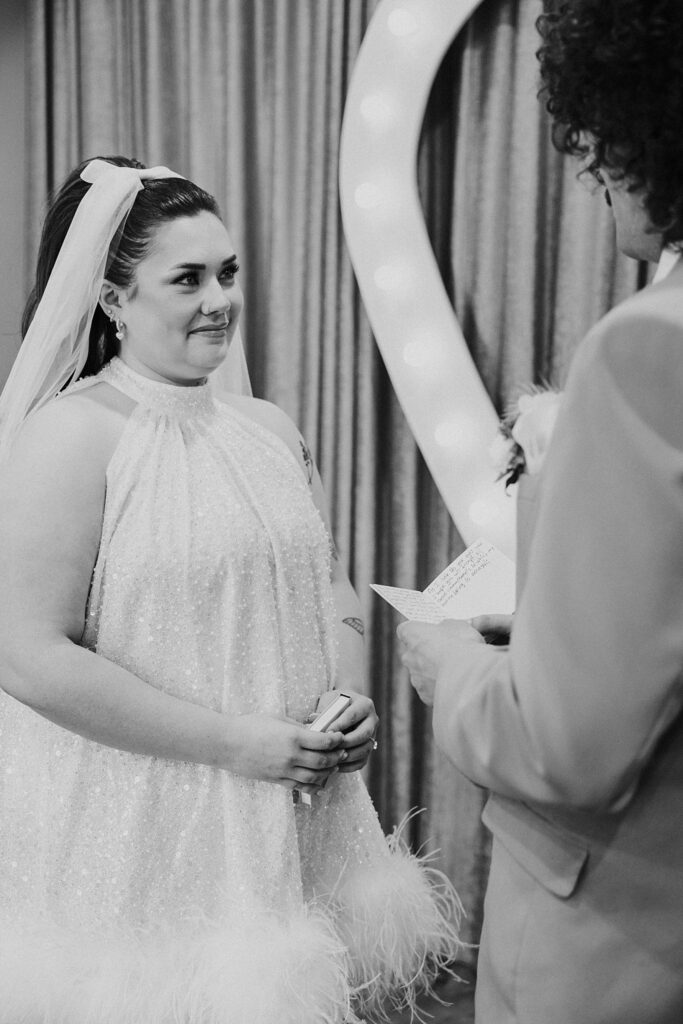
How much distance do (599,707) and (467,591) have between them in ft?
1.94

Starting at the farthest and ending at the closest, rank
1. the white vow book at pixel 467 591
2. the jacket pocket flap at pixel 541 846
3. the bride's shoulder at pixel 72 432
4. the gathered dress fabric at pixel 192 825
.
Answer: the bride's shoulder at pixel 72 432
the gathered dress fabric at pixel 192 825
the white vow book at pixel 467 591
the jacket pocket flap at pixel 541 846

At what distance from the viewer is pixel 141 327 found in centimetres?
180

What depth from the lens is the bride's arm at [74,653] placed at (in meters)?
1.57

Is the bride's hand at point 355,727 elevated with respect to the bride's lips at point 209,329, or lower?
lower

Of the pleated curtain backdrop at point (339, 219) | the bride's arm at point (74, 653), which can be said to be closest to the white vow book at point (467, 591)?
the bride's arm at point (74, 653)

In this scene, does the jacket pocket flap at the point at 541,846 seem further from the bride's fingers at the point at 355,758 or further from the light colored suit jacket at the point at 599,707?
the bride's fingers at the point at 355,758

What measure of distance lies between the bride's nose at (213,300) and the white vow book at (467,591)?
0.68m

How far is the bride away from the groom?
68 centimetres

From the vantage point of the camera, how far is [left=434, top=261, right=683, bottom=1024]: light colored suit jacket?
783 mm

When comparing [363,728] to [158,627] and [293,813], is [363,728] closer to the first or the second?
[293,813]

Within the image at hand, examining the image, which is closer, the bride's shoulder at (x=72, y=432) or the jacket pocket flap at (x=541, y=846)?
the jacket pocket flap at (x=541, y=846)

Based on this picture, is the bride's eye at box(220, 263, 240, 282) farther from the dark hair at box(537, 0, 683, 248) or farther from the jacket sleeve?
the jacket sleeve

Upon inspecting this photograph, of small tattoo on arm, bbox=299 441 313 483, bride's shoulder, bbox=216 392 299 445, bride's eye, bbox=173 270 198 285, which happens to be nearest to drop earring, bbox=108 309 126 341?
bride's eye, bbox=173 270 198 285

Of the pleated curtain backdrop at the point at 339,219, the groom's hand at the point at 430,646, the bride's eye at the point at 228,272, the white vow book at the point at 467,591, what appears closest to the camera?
the groom's hand at the point at 430,646
